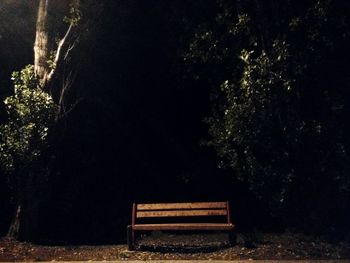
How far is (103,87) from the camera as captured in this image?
13000mm

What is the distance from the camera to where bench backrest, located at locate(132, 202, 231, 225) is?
32.4ft

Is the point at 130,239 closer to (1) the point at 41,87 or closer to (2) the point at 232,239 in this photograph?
(2) the point at 232,239

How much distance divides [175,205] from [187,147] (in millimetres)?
4011

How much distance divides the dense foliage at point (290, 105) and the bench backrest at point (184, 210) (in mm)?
815

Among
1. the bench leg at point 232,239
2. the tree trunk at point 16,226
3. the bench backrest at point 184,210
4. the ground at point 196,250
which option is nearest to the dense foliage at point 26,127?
the tree trunk at point 16,226

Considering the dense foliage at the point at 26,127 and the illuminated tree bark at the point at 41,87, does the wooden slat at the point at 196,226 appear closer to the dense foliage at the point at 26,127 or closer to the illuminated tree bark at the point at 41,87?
the illuminated tree bark at the point at 41,87

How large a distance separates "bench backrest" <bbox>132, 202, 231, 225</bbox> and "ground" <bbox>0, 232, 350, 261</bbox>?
2.09 feet

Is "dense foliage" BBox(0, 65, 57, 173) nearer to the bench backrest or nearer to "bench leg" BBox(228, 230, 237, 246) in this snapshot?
the bench backrest

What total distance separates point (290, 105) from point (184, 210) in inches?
120

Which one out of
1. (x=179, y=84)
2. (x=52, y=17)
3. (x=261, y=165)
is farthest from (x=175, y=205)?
(x=52, y=17)

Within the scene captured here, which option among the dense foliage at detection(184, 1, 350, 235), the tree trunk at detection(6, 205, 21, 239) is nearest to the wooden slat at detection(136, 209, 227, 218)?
the dense foliage at detection(184, 1, 350, 235)

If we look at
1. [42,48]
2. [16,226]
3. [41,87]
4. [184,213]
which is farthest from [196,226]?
[42,48]

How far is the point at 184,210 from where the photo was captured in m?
10.1

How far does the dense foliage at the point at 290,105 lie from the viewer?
9328 millimetres
